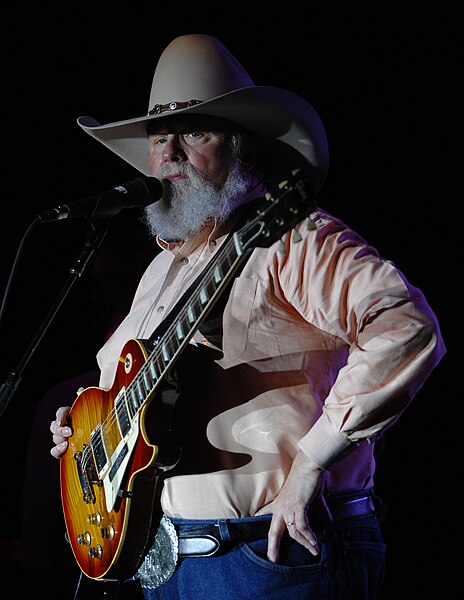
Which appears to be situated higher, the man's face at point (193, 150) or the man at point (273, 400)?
the man's face at point (193, 150)

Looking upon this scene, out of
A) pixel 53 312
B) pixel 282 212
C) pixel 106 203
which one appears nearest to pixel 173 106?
pixel 106 203

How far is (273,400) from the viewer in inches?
74.2

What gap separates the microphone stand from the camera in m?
2.12

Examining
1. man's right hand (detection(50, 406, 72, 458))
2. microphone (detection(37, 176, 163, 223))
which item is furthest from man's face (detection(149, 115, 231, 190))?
man's right hand (detection(50, 406, 72, 458))

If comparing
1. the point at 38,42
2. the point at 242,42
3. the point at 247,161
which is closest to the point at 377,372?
the point at 247,161

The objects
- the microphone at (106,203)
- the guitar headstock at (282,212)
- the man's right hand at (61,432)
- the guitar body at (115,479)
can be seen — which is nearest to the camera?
the guitar headstock at (282,212)

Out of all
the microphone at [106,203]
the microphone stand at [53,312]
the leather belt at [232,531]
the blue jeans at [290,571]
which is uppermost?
the microphone at [106,203]

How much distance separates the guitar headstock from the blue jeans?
72 centimetres

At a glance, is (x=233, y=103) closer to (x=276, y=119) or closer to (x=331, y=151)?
(x=276, y=119)

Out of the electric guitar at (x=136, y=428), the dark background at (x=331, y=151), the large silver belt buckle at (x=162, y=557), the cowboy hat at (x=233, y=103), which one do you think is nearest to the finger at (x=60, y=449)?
the electric guitar at (x=136, y=428)

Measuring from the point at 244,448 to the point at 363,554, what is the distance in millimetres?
397

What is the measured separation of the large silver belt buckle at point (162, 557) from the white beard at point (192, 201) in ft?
2.77

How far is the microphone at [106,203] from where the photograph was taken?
2.02 m

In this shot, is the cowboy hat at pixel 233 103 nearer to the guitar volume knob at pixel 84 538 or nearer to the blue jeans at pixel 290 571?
the blue jeans at pixel 290 571
